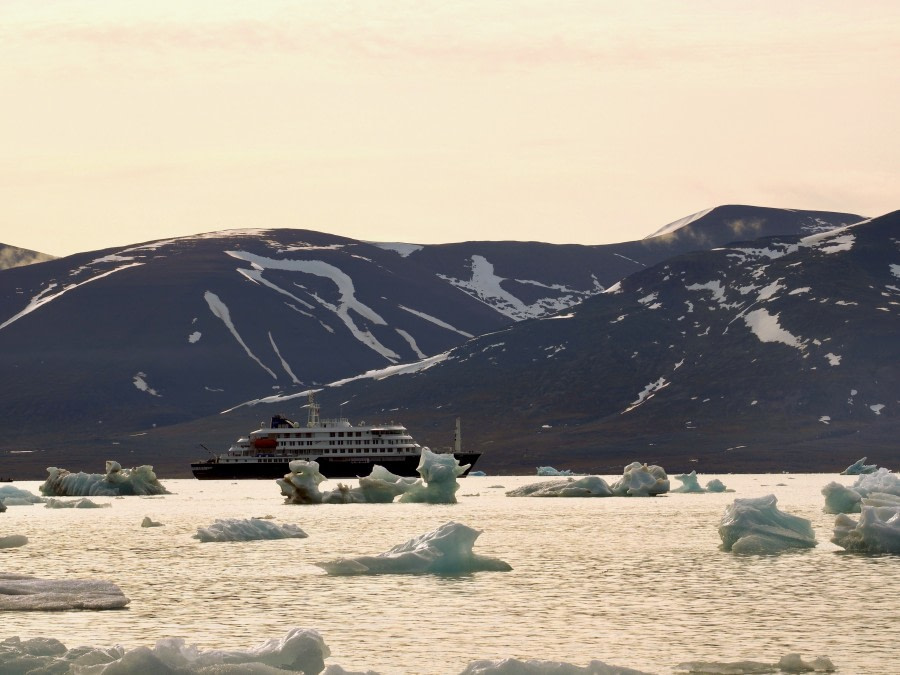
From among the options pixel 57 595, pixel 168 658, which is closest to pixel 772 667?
pixel 168 658

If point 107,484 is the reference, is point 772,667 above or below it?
above

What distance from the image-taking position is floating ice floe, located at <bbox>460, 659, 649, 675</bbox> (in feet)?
110

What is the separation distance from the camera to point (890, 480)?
9794 centimetres

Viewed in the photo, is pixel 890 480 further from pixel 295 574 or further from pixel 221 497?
pixel 221 497

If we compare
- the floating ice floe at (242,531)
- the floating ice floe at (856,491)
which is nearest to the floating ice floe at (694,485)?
the floating ice floe at (856,491)

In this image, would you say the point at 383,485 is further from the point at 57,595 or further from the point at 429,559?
the point at 57,595

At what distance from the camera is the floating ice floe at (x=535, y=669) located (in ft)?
110

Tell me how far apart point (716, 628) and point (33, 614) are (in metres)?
20.6

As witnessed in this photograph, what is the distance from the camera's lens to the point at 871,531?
67.2 meters

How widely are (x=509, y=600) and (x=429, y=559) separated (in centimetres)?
703

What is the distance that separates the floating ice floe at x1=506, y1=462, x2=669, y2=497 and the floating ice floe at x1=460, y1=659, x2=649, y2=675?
114562 millimetres

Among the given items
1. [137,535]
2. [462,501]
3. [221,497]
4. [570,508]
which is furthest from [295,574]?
[221,497]

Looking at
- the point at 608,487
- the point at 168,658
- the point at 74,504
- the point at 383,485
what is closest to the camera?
the point at 168,658

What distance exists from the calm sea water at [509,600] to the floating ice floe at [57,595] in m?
1.00
